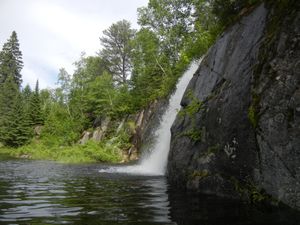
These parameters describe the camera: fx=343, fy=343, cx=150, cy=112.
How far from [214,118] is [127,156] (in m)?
23.4

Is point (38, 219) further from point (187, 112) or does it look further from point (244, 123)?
point (187, 112)

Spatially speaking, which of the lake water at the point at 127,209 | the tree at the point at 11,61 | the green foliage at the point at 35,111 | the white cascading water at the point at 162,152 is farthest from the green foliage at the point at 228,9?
the tree at the point at 11,61

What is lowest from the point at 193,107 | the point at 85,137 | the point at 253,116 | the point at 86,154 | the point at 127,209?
the point at 127,209

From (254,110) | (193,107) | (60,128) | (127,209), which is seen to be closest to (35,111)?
(60,128)

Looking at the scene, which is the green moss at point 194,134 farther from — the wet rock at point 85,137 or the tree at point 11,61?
the tree at point 11,61

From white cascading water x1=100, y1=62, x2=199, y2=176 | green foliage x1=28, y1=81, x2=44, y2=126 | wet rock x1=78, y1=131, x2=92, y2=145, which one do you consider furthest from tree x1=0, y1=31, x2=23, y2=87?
white cascading water x1=100, y1=62, x2=199, y2=176

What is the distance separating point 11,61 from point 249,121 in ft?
249

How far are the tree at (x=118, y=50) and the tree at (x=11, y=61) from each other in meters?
31.8

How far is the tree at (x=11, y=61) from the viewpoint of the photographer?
75.2m

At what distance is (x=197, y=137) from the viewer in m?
11.3

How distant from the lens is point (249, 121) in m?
8.41

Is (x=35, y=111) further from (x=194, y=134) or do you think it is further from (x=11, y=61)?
(x=194, y=134)

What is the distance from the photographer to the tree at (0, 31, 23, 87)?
247 feet

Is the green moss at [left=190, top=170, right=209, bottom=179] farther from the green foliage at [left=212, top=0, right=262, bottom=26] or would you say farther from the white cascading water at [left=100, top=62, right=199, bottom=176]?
the white cascading water at [left=100, top=62, right=199, bottom=176]
